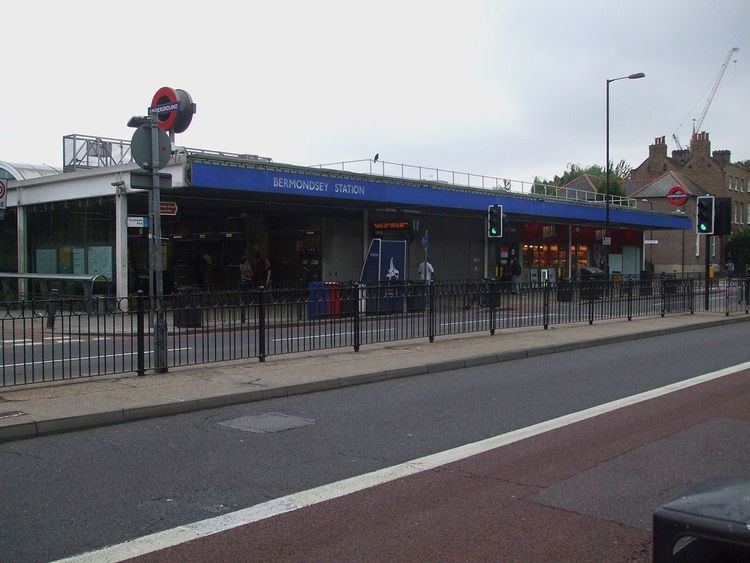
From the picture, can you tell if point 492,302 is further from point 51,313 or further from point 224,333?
point 51,313

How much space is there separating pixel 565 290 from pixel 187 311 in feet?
36.1

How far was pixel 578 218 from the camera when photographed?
41.5m

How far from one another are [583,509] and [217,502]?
9.35ft

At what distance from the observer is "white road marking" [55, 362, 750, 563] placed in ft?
15.8

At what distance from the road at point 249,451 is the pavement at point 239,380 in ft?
0.70

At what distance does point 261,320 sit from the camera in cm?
1276

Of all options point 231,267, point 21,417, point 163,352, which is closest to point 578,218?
point 231,267

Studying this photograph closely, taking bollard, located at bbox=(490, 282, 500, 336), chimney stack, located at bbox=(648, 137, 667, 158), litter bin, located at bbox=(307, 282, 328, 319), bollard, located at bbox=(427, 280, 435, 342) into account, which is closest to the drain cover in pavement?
litter bin, located at bbox=(307, 282, 328, 319)

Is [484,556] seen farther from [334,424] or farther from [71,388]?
[71,388]

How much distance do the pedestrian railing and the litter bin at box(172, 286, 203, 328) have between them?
0.05 ft

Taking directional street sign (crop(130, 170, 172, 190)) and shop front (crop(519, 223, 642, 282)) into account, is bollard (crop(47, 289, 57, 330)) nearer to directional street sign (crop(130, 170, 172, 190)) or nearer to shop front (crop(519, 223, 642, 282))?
directional street sign (crop(130, 170, 172, 190))

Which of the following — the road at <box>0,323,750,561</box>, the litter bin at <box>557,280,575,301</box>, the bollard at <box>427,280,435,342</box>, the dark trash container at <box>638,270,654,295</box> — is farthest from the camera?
the dark trash container at <box>638,270,654,295</box>

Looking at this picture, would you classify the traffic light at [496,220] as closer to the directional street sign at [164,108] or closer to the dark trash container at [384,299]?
the dark trash container at [384,299]

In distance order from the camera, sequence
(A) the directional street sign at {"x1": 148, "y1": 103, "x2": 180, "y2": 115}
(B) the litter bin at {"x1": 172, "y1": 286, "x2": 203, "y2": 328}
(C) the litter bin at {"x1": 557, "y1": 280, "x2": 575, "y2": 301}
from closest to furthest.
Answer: (B) the litter bin at {"x1": 172, "y1": 286, "x2": 203, "y2": 328} → (A) the directional street sign at {"x1": 148, "y1": 103, "x2": 180, "y2": 115} → (C) the litter bin at {"x1": 557, "y1": 280, "x2": 575, "y2": 301}
